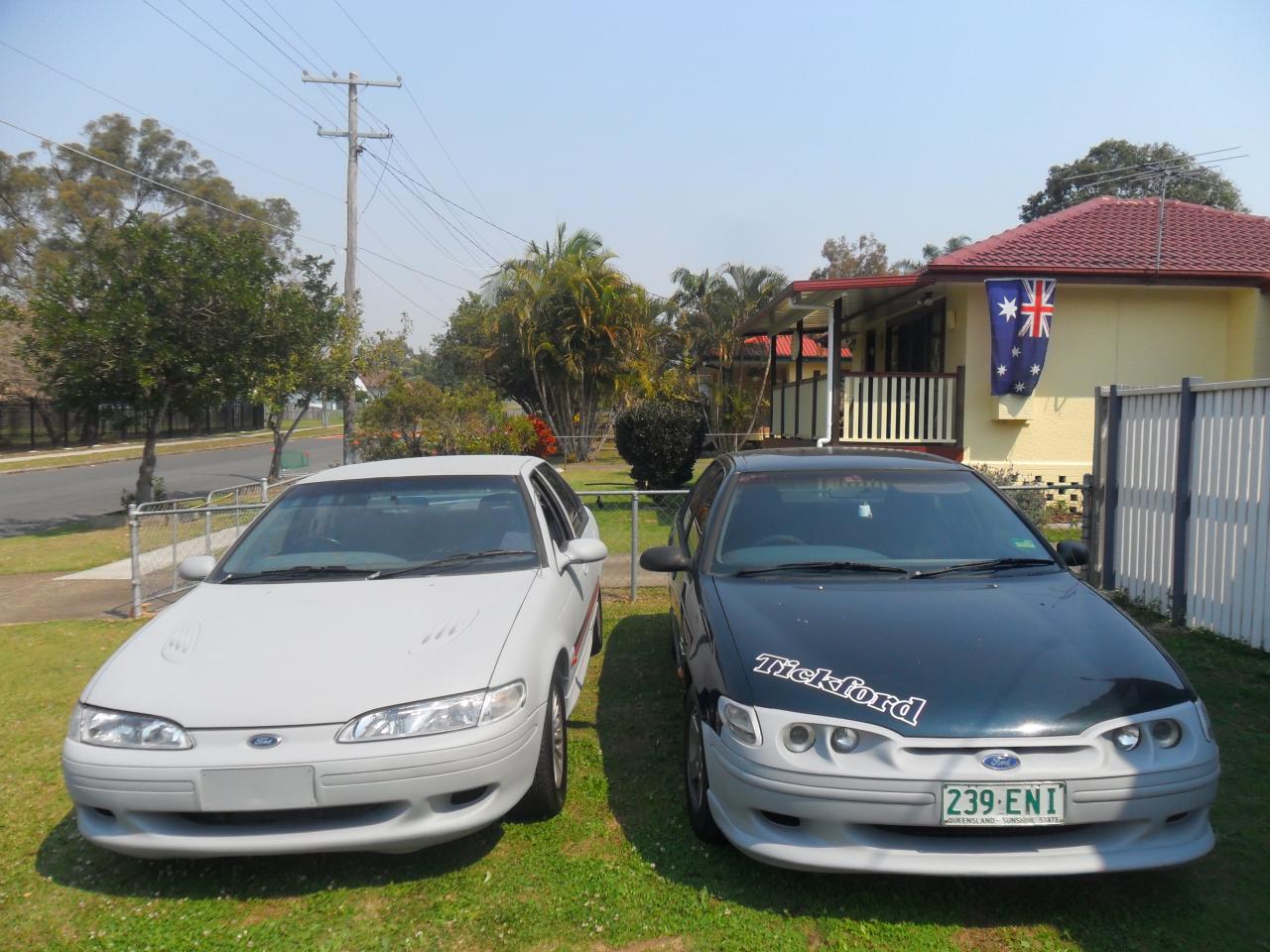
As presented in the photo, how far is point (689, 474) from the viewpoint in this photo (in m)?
15.8

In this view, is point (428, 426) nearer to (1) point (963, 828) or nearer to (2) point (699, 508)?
(2) point (699, 508)

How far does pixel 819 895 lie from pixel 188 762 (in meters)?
2.28

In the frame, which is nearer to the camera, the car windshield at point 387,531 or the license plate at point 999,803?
the license plate at point 999,803

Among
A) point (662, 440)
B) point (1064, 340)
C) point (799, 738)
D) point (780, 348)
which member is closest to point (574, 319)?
point (780, 348)

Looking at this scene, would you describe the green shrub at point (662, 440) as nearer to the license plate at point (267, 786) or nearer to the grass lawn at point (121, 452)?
the license plate at point (267, 786)

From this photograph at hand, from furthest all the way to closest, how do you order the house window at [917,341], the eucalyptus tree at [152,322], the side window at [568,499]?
the house window at [917,341] < the eucalyptus tree at [152,322] < the side window at [568,499]

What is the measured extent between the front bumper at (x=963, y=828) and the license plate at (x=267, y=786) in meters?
1.52

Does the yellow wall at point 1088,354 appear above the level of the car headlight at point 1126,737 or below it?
above

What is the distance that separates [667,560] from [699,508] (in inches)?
34.9

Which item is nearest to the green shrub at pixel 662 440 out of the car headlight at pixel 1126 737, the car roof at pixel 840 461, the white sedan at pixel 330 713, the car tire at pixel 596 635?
the car tire at pixel 596 635

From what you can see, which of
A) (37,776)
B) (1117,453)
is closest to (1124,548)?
(1117,453)

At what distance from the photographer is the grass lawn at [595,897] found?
3.11m

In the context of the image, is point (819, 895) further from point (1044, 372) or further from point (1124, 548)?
point (1044, 372)

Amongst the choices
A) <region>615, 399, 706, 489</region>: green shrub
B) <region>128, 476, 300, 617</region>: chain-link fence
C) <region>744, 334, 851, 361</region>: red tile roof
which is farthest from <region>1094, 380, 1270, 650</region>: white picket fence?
<region>744, 334, 851, 361</region>: red tile roof
